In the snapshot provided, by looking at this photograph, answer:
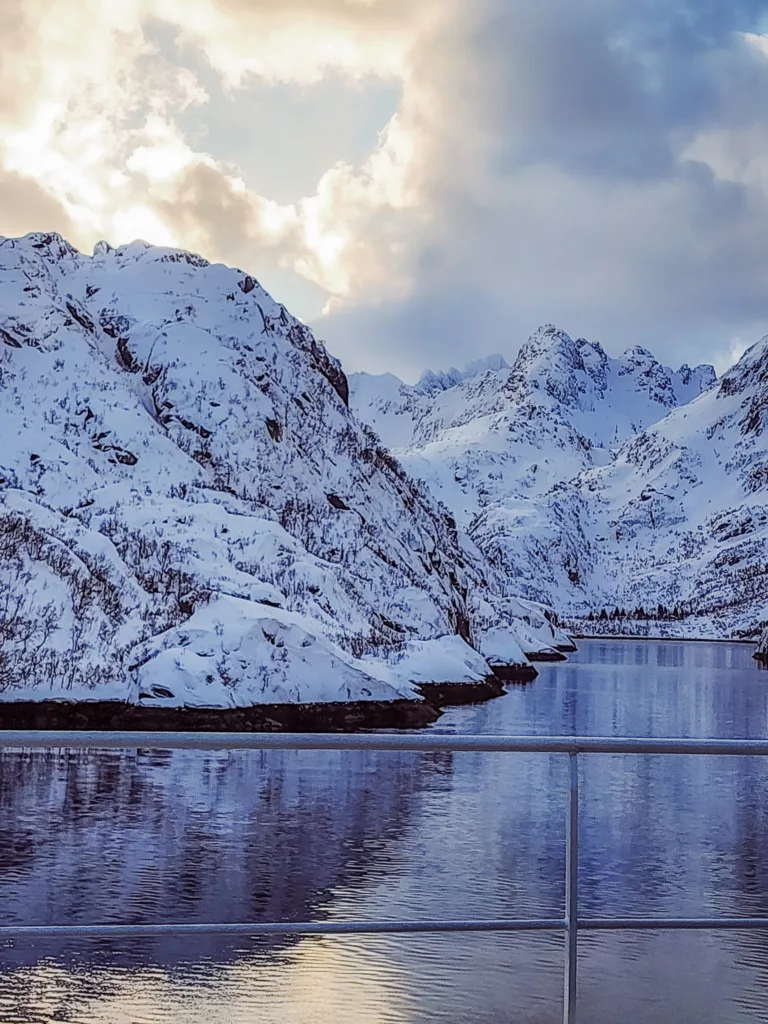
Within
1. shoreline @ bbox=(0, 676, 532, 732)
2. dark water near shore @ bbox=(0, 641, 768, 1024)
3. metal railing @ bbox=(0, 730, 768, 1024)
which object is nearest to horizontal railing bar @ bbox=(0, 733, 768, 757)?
metal railing @ bbox=(0, 730, 768, 1024)

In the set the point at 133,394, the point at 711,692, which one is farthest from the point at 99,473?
the point at 711,692

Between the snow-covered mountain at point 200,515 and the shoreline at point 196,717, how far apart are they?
604 mm

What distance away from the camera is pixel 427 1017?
873cm

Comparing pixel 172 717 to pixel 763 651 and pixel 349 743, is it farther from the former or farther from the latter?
pixel 763 651

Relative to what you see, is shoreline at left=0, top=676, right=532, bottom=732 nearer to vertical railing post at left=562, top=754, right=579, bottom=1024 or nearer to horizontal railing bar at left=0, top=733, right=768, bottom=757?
vertical railing post at left=562, top=754, right=579, bottom=1024

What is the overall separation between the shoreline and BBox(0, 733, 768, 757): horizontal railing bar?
42.9 meters

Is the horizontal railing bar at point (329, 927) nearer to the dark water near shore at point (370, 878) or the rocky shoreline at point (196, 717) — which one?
the dark water near shore at point (370, 878)

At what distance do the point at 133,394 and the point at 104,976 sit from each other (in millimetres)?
97310

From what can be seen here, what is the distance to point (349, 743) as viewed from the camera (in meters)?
5.48

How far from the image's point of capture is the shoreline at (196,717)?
50.6 meters

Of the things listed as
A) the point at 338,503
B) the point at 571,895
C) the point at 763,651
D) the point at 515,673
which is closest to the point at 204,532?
the point at 338,503

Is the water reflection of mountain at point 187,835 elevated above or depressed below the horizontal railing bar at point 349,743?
below

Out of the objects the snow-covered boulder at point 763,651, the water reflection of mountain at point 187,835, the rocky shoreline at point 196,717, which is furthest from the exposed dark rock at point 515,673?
the snow-covered boulder at point 763,651

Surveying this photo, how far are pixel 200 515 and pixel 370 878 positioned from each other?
62040mm
